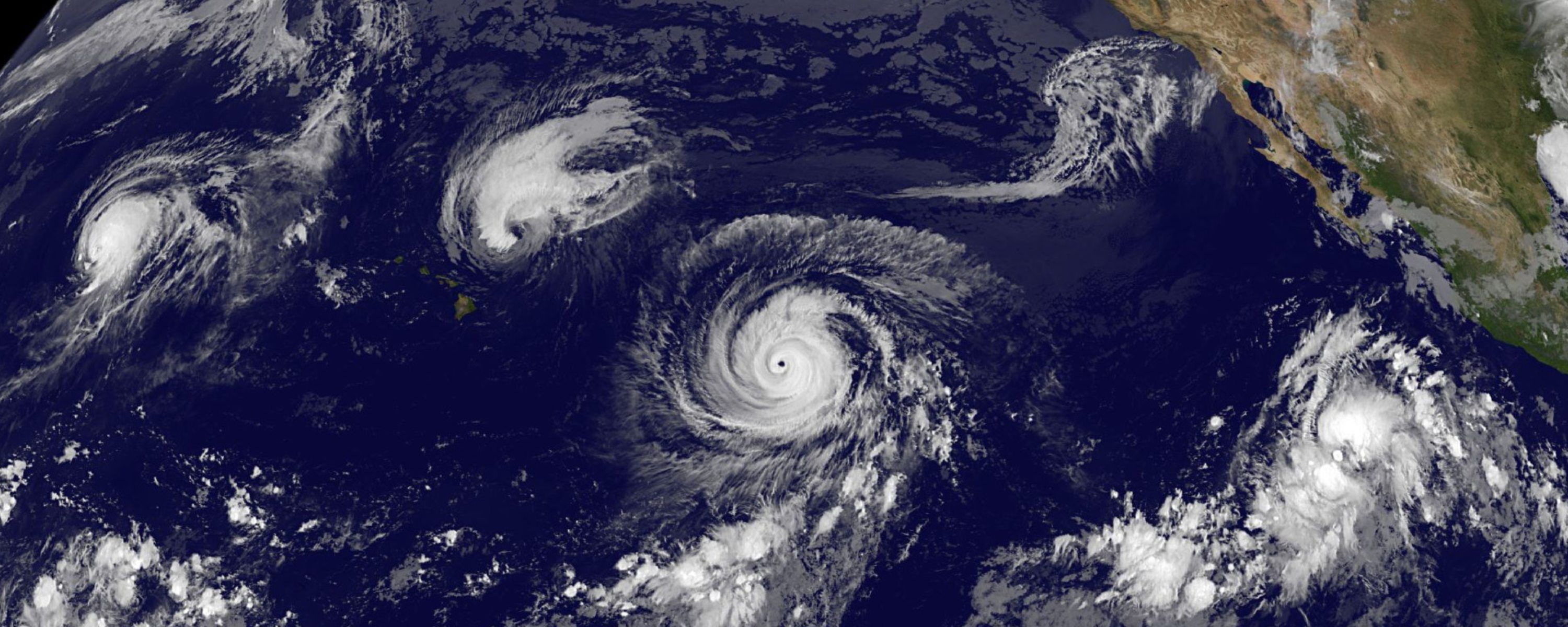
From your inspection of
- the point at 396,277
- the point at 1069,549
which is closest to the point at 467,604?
the point at 396,277

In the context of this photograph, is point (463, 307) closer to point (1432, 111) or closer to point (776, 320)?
point (776, 320)

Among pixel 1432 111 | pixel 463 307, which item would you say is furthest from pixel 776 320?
pixel 1432 111

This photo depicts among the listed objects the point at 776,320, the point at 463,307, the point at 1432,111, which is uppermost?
the point at 463,307

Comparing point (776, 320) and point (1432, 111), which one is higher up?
point (776, 320)

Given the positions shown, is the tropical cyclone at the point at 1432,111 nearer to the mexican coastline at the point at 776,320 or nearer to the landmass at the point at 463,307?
the mexican coastline at the point at 776,320

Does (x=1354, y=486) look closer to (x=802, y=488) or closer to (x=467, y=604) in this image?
(x=802, y=488)

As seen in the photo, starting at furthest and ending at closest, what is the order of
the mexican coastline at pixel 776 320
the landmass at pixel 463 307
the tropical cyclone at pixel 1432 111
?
1. the tropical cyclone at pixel 1432 111
2. the landmass at pixel 463 307
3. the mexican coastline at pixel 776 320

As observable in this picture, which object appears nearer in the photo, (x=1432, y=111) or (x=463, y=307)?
(x=463, y=307)

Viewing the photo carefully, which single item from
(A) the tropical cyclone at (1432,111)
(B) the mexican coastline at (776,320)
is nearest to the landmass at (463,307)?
(B) the mexican coastline at (776,320)
